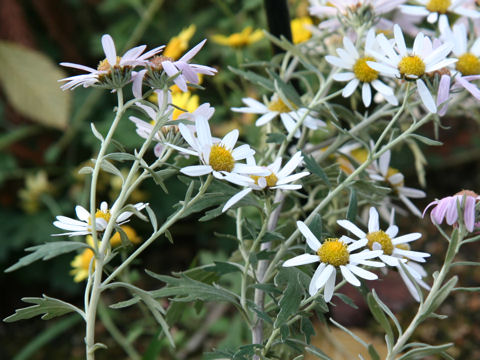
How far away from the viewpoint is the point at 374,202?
52 centimetres

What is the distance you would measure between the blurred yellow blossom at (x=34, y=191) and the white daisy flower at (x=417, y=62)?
37.2 inches

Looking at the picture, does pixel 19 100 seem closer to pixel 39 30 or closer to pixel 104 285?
pixel 39 30

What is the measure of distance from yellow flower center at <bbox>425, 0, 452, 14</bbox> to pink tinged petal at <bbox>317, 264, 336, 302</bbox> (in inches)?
13.8

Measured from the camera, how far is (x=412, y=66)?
0.45 m

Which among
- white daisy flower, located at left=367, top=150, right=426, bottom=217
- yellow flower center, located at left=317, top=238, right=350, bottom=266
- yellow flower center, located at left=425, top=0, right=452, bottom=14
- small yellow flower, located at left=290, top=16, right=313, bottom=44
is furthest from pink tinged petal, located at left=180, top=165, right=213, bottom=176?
small yellow flower, located at left=290, top=16, right=313, bottom=44

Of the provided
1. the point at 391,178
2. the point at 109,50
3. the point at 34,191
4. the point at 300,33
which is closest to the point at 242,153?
the point at 109,50

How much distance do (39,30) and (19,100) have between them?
1.30ft

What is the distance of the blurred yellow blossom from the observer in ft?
4.06

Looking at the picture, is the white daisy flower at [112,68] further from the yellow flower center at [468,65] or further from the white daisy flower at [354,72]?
the yellow flower center at [468,65]

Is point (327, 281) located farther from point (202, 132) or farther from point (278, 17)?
point (278, 17)

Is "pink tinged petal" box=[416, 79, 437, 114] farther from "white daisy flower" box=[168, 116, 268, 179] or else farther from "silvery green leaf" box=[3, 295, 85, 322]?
"silvery green leaf" box=[3, 295, 85, 322]

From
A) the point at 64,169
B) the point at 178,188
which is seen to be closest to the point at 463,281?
the point at 178,188

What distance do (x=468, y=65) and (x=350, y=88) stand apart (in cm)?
12

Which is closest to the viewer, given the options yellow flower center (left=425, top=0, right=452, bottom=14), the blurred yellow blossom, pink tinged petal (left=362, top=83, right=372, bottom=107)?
pink tinged petal (left=362, top=83, right=372, bottom=107)
